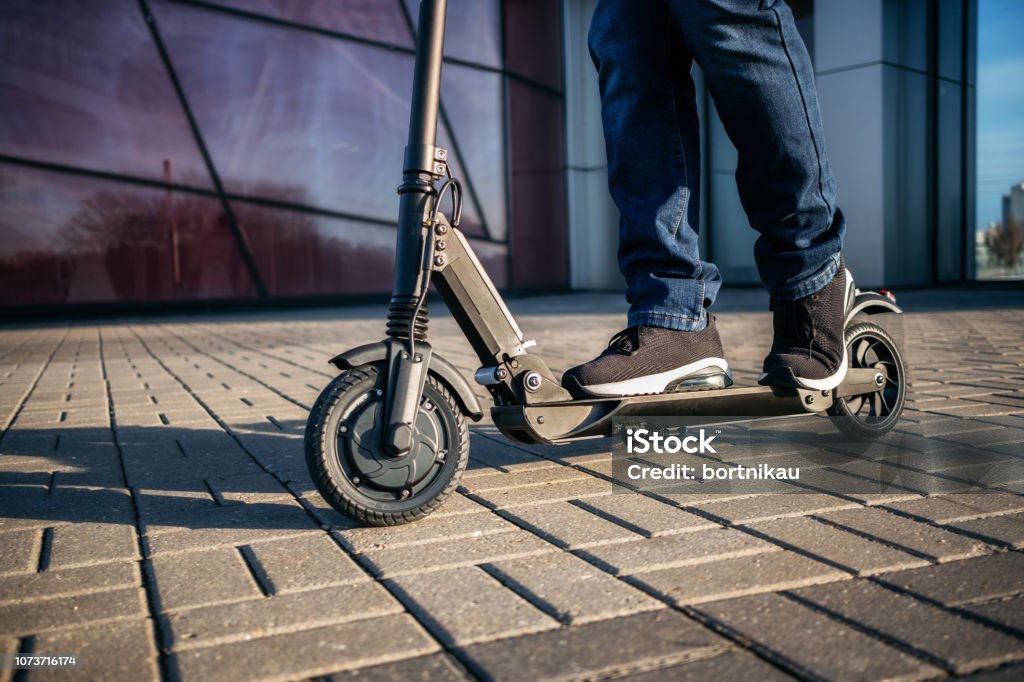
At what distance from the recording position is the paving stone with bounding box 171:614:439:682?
44.5 inches

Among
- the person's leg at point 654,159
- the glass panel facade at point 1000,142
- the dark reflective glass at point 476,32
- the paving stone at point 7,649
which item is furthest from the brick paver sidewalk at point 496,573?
the glass panel facade at point 1000,142

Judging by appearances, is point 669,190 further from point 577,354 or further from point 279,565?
point 577,354

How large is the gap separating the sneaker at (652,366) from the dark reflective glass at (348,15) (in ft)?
37.1

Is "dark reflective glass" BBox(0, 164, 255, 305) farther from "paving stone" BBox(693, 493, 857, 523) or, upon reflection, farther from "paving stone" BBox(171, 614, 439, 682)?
"paving stone" BBox(171, 614, 439, 682)

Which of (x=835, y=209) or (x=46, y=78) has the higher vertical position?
(x=46, y=78)

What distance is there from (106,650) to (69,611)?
0.20m

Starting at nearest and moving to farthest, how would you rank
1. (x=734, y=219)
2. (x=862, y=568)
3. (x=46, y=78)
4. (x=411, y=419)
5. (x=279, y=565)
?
(x=862, y=568)
(x=279, y=565)
(x=411, y=419)
(x=46, y=78)
(x=734, y=219)

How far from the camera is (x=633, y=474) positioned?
2.16 meters

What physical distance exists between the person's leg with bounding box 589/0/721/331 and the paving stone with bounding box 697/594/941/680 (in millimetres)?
882

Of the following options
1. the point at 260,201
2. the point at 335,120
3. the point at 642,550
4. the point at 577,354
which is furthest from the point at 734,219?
the point at 642,550

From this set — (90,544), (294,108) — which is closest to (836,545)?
(90,544)

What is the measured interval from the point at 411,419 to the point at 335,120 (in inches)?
442

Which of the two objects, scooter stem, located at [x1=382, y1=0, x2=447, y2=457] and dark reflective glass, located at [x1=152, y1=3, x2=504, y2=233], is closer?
scooter stem, located at [x1=382, y1=0, x2=447, y2=457]

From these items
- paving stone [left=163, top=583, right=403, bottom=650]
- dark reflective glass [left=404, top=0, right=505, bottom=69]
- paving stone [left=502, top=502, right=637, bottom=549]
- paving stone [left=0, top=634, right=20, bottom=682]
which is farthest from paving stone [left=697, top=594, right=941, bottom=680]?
dark reflective glass [left=404, top=0, right=505, bottom=69]
